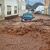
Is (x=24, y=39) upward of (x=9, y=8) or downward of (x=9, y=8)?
downward

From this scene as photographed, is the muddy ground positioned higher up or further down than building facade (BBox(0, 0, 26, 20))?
further down

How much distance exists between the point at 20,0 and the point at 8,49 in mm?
24918

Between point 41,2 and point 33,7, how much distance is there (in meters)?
3.01

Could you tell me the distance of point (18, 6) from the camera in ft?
101

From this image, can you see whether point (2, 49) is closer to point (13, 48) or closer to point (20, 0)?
point (13, 48)

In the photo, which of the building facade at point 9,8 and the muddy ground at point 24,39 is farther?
the building facade at point 9,8

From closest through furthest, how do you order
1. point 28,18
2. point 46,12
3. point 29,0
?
point 28,18 → point 46,12 → point 29,0

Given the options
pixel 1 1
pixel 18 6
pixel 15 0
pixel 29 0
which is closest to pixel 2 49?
pixel 1 1

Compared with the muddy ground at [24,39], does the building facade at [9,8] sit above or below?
above

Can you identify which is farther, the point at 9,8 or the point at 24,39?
the point at 9,8

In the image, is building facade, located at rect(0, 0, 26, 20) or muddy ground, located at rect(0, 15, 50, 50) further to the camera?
building facade, located at rect(0, 0, 26, 20)

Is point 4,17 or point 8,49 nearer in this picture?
point 8,49

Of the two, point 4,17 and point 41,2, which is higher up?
point 41,2

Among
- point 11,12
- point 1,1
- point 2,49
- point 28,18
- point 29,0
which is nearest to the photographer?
point 2,49
